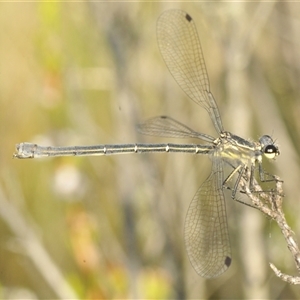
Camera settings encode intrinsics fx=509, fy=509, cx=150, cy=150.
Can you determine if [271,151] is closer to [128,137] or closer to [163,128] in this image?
[163,128]

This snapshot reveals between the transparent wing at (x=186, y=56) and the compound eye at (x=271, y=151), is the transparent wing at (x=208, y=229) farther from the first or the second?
the transparent wing at (x=186, y=56)

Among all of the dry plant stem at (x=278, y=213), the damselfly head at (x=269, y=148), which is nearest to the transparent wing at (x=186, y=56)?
the damselfly head at (x=269, y=148)

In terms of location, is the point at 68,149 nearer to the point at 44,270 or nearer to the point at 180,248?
the point at 44,270

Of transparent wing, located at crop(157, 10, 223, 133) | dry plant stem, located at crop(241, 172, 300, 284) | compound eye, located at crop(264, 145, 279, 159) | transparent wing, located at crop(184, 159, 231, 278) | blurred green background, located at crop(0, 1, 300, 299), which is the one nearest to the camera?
dry plant stem, located at crop(241, 172, 300, 284)

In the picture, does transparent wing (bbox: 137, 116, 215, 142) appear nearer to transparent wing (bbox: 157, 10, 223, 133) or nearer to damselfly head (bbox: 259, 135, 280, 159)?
transparent wing (bbox: 157, 10, 223, 133)

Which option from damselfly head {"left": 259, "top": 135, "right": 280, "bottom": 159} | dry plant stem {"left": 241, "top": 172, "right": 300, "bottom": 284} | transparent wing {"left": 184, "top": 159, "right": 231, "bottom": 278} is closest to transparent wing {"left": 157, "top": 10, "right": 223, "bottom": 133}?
damselfly head {"left": 259, "top": 135, "right": 280, "bottom": 159}
